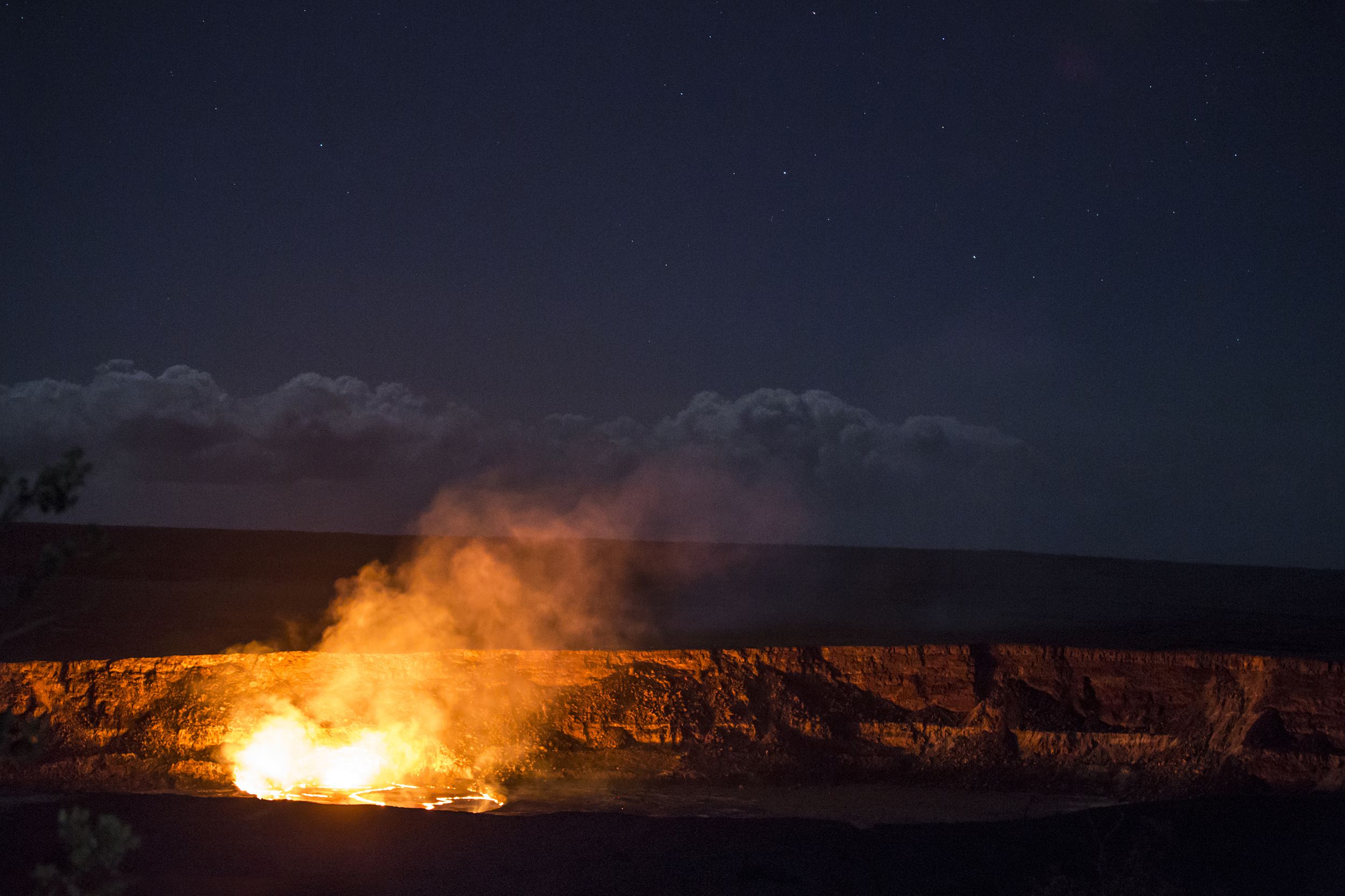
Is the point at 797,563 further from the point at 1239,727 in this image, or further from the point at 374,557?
the point at 1239,727

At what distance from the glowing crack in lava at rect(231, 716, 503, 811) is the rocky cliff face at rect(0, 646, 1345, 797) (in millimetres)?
324

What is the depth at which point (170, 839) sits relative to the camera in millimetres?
7348

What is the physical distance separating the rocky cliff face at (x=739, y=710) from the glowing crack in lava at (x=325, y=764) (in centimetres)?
32

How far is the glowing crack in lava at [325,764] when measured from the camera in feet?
31.4

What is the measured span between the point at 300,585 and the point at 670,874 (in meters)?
29.2

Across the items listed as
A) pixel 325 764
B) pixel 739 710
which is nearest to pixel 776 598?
pixel 739 710

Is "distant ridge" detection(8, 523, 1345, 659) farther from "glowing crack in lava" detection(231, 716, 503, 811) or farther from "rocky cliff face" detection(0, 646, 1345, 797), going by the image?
"glowing crack in lava" detection(231, 716, 503, 811)

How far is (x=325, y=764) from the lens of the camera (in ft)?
32.8

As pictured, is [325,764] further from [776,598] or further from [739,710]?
[776,598]

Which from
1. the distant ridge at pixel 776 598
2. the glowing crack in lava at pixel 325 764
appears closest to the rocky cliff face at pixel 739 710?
the glowing crack in lava at pixel 325 764

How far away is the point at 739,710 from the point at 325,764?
4.33 metres

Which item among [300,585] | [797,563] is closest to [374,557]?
[300,585]

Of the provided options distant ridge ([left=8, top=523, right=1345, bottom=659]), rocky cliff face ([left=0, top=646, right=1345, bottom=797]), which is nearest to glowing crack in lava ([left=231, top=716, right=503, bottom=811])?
rocky cliff face ([left=0, top=646, right=1345, bottom=797])

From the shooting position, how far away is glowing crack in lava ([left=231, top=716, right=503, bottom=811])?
9.57 m
